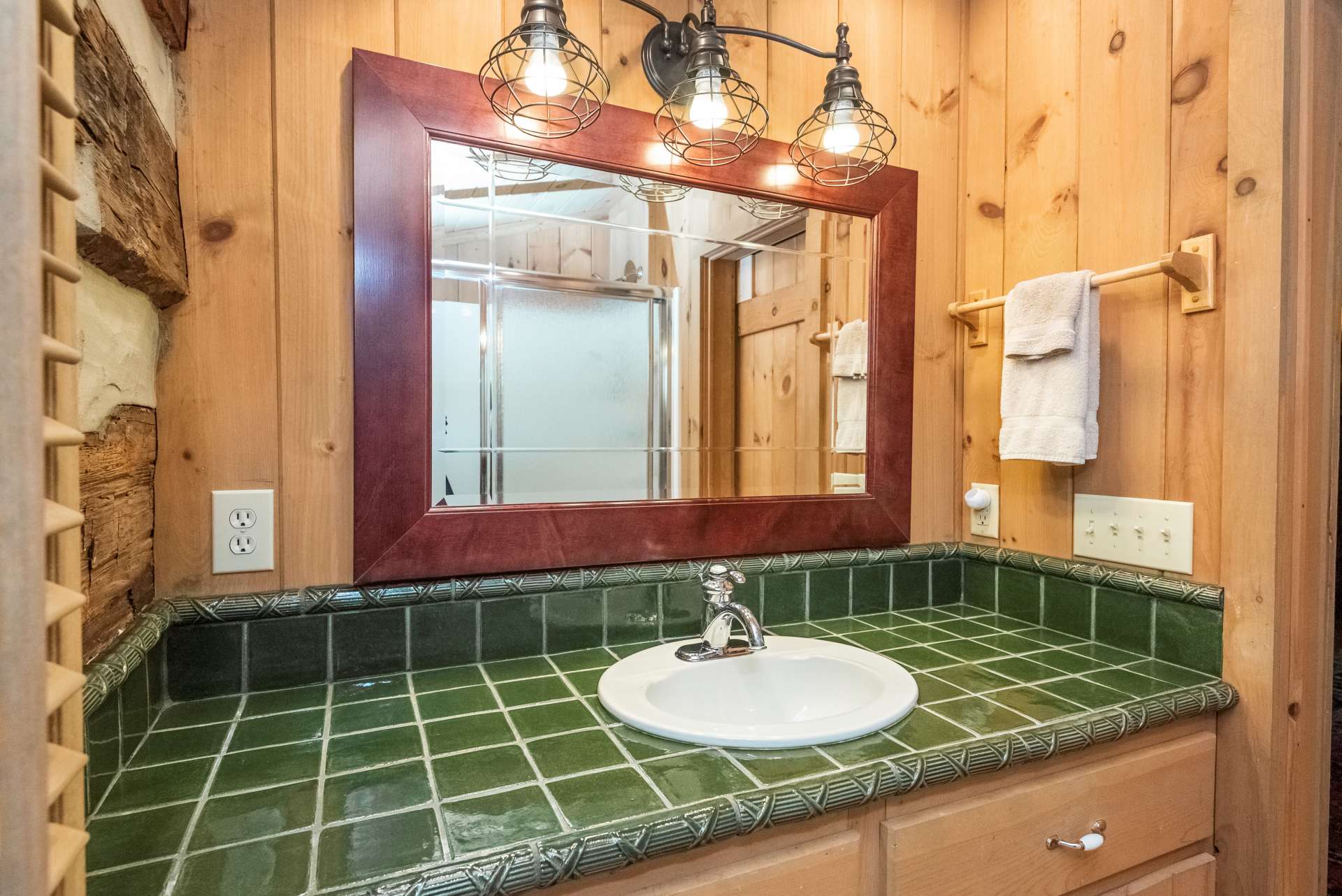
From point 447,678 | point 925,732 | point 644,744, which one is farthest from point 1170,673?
point 447,678

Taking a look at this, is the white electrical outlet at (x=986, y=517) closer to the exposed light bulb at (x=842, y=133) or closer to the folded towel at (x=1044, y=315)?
the folded towel at (x=1044, y=315)

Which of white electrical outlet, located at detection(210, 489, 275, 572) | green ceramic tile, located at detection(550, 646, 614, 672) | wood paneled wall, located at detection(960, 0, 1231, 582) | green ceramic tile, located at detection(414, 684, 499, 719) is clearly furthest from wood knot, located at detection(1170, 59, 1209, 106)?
white electrical outlet, located at detection(210, 489, 275, 572)

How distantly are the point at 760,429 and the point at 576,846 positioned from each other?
80 cm

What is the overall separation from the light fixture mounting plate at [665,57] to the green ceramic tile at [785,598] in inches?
34.3

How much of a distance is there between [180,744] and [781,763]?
68cm

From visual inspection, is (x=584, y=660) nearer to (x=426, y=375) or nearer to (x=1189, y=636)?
(x=426, y=375)

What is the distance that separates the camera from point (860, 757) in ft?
2.38

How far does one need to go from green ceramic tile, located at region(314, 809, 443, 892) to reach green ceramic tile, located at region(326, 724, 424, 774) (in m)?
0.12

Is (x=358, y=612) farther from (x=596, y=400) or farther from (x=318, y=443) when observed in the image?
(x=596, y=400)

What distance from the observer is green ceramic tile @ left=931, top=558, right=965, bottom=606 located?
4.56ft

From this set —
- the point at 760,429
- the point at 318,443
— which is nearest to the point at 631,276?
the point at 760,429

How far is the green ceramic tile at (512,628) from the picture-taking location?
3.38 feet

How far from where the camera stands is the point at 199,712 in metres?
0.85

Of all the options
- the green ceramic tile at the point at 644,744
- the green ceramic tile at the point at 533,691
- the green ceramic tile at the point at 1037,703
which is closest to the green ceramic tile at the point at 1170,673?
the green ceramic tile at the point at 1037,703
